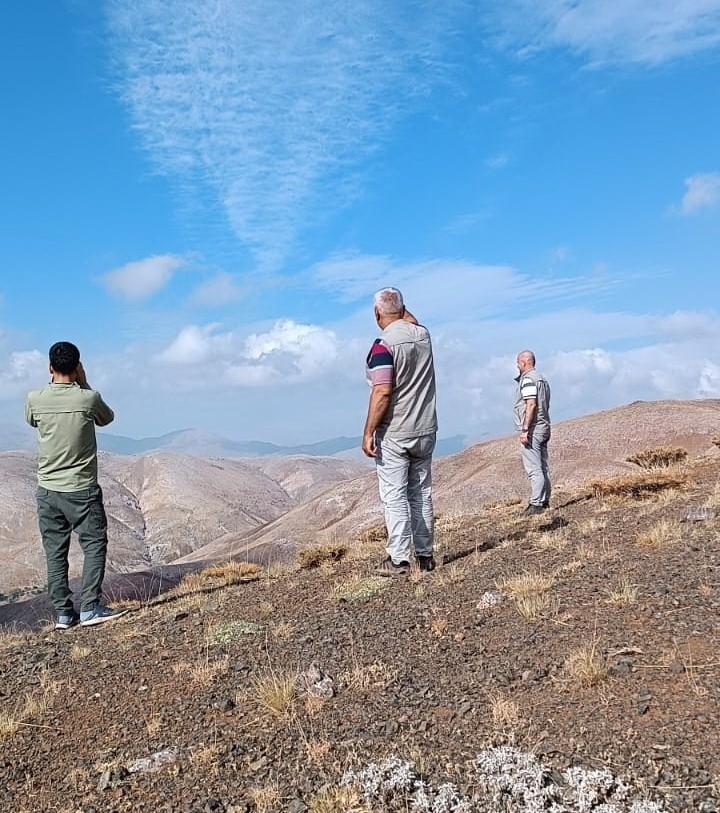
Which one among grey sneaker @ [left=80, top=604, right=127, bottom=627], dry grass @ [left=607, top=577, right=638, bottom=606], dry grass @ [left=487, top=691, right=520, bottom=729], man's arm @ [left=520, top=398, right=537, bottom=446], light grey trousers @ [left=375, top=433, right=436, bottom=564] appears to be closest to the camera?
dry grass @ [left=487, top=691, right=520, bottom=729]

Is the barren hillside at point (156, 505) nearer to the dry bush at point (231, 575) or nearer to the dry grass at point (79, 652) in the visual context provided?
the dry bush at point (231, 575)

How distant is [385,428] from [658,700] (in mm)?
3465

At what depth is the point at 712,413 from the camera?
29172mm

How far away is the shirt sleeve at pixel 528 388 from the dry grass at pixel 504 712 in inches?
249

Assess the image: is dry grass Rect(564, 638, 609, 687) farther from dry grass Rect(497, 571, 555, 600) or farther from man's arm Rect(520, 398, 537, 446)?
man's arm Rect(520, 398, 537, 446)

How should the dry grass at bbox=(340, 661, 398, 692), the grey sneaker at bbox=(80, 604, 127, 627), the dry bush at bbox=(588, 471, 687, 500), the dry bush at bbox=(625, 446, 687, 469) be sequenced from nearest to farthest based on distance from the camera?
the dry grass at bbox=(340, 661, 398, 692) < the grey sneaker at bbox=(80, 604, 127, 627) < the dry bush at bbox=(588, 471, 687, 500) < the dry bush at bbox=(625, 446, 687, 469)

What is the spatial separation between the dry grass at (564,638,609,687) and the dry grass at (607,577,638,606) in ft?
3.34

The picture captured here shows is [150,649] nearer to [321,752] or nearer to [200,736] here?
[200,736]

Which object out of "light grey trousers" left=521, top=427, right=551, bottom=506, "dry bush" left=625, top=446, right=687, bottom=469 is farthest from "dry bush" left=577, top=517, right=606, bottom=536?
"dry bush" left=625, top=446, right=687, bottom=469

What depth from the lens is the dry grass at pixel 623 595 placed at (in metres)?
4.99

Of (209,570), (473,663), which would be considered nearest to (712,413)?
(209,570)

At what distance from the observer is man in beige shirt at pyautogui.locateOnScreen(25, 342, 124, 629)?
6.54 meters

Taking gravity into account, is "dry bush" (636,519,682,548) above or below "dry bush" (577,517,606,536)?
above

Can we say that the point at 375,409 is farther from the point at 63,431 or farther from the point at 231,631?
the point at 63,431
